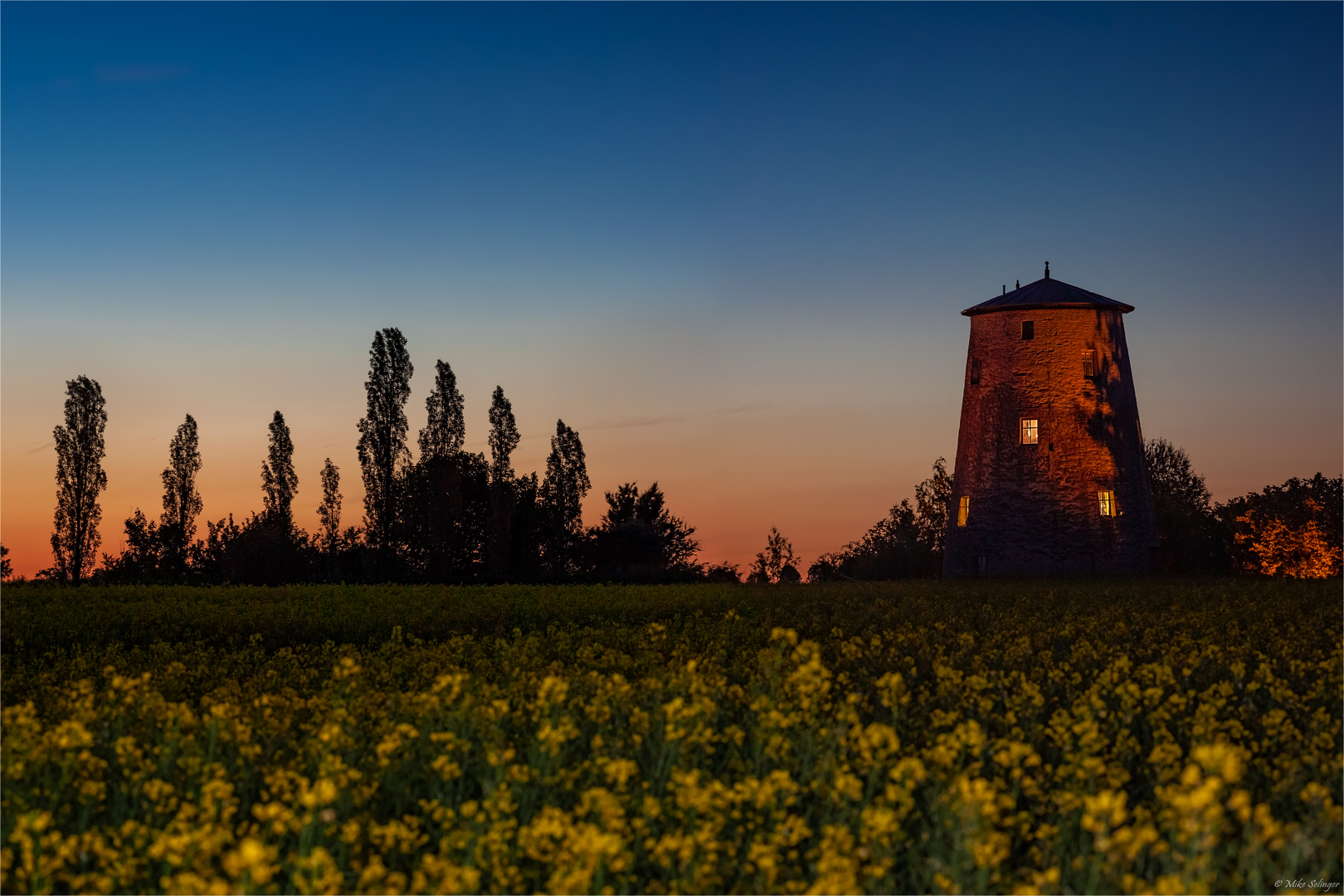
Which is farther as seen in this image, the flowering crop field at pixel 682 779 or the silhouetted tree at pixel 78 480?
the silhouetted tree at pixel 78 480

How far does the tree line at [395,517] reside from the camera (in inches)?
1906

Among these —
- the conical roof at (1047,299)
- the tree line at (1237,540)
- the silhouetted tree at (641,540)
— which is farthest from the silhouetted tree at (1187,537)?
the silhouetted tree at (641,540)

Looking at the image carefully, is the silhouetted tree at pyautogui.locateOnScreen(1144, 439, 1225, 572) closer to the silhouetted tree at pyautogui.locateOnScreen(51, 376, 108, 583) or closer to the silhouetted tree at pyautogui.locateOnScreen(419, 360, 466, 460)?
the silhouetted tree at pyautogui.locateOnScreen(419, 360, 466, 460)

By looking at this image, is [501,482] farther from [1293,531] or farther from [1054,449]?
[1293,531]

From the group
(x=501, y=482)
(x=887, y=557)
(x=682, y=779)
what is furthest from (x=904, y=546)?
(x=682, y=779)

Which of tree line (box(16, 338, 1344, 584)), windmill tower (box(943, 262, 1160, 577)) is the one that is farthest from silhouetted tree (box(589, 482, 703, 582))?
windmill tower (box(943, 262, 1160, 577))

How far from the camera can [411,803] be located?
23.2 ft

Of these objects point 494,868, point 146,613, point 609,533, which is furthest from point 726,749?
point 609,533

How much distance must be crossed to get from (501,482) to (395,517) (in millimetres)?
5576

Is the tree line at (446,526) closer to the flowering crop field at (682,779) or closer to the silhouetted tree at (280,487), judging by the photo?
the silhouetted tree at (280,487)

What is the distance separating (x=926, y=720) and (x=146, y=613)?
50.3 feet

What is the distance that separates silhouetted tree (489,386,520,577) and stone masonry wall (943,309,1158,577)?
19.2m

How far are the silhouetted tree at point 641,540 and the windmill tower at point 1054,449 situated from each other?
14.2 metres

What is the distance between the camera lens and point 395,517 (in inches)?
1896
